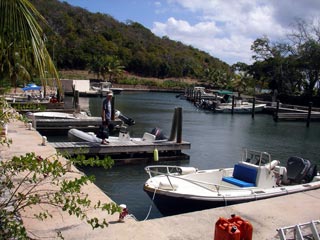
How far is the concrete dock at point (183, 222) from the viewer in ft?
20.5

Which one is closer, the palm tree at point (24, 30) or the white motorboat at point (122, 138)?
the palm tree at point (24, 30)

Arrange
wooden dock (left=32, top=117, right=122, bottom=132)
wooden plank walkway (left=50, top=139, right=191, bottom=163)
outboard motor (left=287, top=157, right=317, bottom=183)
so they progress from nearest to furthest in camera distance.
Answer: outboard motor (left=287, top=157, right=317, bottom=183), wooden plank walkway (left=50, top=139, right=191, bottom=163), wooden dock (left=32, top=117, right=122, bottom=132)

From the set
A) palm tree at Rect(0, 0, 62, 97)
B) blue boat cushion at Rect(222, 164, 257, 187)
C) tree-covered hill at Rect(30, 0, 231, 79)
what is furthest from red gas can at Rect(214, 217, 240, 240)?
tree-covered hill at Rect(30, 0, 231, 79)

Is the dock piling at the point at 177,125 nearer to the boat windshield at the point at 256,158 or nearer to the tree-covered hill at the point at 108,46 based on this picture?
the boat windshield at the point at 256,158

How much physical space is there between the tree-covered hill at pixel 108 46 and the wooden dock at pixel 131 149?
91114 mm

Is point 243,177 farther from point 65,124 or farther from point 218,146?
point 65,124

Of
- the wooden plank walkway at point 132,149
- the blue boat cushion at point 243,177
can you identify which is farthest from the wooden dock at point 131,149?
the blue boat cushion at point 243,177

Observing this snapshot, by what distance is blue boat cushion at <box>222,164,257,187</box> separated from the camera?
10.8m

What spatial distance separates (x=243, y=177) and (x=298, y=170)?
1.88 metres

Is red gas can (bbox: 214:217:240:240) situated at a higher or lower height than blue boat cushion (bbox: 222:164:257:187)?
higher

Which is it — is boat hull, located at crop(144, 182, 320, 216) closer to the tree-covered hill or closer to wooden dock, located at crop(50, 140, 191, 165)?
wooden dock, located at crop(50, 140, 191, 165)

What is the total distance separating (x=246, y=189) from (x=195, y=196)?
4.96 ft

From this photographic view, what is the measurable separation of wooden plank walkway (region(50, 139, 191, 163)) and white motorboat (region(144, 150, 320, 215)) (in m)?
5.32

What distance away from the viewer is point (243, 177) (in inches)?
440
